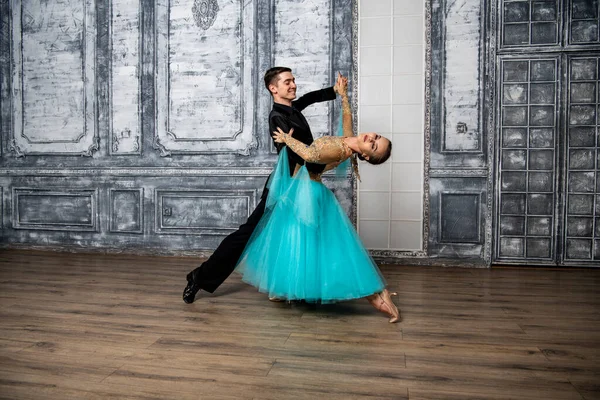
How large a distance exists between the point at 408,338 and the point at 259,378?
0.85 m

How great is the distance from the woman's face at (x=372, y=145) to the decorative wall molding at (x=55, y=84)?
12.3 feet

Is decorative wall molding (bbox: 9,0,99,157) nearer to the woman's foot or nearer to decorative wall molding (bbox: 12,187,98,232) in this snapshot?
decorative wall molding (bbox: 12,187,98,232)

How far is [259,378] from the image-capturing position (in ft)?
5.74

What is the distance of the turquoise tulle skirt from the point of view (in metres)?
2.53

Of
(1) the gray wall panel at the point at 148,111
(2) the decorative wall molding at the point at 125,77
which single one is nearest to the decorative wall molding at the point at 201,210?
(1) the gray wall panel at the point at 148,111

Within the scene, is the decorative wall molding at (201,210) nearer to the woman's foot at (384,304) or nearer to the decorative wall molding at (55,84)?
the decorative wall molding at (55,84)

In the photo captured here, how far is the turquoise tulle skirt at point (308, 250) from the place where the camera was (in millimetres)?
2527

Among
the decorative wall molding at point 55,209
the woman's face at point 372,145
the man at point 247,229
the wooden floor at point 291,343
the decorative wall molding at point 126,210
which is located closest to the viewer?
the wooden floor at point 291,343

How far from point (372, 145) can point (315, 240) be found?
0.62m

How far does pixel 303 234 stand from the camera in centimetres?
261

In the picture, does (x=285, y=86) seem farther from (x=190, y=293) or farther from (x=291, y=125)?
(x=190, y=293)

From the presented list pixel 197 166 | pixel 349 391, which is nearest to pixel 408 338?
pixel 349 391

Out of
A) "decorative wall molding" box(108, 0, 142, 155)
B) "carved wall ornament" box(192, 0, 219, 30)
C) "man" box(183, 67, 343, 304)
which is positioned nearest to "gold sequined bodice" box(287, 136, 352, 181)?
"man" box(183, 67, 343, 304)

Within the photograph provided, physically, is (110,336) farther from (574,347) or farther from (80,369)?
(574,347)
